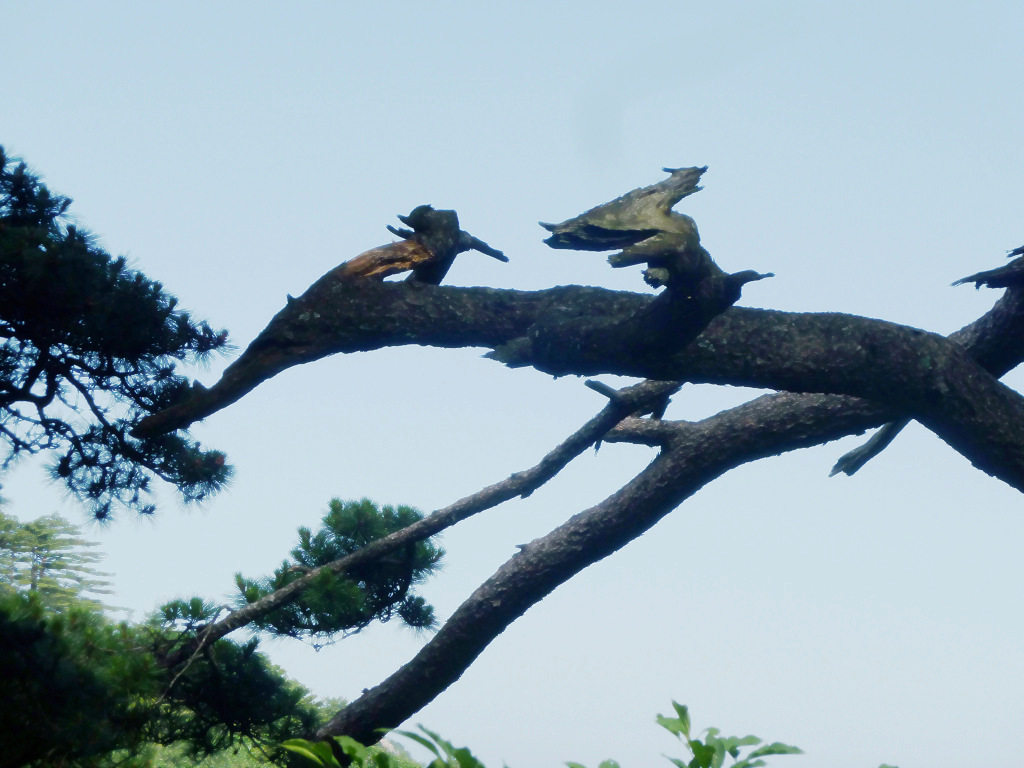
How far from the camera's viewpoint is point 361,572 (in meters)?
3.65

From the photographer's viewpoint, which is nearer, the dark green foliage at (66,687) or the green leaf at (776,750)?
the green leaf at (776,750)

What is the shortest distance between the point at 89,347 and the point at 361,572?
4.95ft

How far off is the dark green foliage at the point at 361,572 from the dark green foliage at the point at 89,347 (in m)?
0.68

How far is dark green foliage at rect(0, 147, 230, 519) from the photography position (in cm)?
252

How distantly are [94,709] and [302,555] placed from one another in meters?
1.86

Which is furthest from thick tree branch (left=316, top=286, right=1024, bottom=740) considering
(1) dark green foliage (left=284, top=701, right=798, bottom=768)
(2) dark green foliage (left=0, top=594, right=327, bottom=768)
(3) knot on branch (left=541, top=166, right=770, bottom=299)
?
(1) dark green foliage (left=284, top=701, right=798, bottom=768)

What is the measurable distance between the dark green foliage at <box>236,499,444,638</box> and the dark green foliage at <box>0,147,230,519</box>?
2.22ft

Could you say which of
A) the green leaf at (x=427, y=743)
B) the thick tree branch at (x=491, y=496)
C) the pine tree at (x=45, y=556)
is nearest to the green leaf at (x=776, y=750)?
the green leaf at (x=427, y=743)

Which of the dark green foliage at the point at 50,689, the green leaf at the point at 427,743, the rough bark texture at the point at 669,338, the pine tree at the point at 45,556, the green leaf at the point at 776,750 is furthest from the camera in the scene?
the pine tree at the point at 45,556

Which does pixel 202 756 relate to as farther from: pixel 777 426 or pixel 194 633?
pixel 777 426

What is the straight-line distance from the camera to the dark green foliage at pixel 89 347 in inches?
99.2

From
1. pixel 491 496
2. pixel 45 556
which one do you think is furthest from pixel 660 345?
pixel 45 556

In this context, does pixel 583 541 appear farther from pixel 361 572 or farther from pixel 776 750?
pixel 776 750

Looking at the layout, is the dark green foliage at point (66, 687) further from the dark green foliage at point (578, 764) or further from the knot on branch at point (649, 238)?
the knot on branch at point (649, 238)
